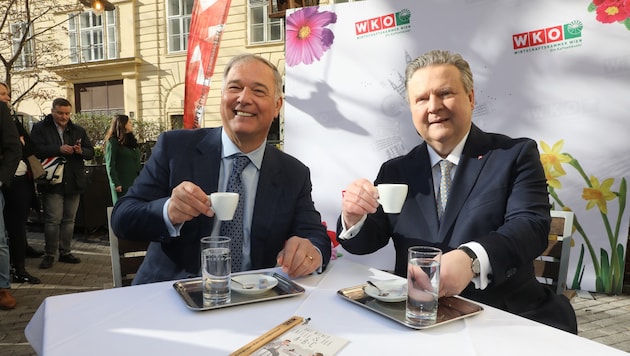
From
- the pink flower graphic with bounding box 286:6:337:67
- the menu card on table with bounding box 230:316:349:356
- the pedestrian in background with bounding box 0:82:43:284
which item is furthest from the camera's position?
the pink flower graphic with bounding box 286:6:337:67

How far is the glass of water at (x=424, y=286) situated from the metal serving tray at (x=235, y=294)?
0.37m

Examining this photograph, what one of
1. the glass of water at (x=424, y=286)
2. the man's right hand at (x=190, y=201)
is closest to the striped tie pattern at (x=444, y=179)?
the glass of water at (x=424, y=286)

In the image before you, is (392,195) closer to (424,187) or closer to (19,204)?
(424,187)

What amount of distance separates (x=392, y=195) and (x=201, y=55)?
4081 millimetres

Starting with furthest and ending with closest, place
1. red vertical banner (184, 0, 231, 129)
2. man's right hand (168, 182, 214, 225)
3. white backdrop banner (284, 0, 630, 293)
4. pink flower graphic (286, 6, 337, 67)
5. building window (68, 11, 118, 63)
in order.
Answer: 1. building window (68, 11, 118, 63)
2. red vertical banner (184, 0, 231, 129)
3. pink flower graphic (286, 6, 337, 67)
4. white backdrop banner (284, 0, 630, 293)
5. man's right hand (168, 182, 214, 225)

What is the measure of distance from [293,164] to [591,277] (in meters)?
3.20

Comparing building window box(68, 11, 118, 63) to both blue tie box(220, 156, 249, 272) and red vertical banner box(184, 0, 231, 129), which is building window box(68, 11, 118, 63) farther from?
blue tie box(220, 156, 249, 272)

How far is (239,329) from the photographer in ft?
3.46

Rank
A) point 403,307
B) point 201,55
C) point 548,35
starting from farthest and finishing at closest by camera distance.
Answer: point 201,55 → point 548,35 → point 403,307

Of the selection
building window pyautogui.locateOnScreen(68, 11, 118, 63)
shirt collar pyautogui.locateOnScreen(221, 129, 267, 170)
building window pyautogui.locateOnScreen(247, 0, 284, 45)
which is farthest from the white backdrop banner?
building window pyautogui.locateOnScreen(68, 11, 118, 63)

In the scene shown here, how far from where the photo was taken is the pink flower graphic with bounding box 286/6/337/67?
14.2 feet

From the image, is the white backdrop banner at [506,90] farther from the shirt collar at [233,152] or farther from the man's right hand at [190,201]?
the man's right hand at [190,201]

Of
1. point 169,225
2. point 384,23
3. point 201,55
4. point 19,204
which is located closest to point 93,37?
point 201,55

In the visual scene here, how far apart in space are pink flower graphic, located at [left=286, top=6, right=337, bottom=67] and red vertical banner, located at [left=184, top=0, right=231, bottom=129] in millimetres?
873
